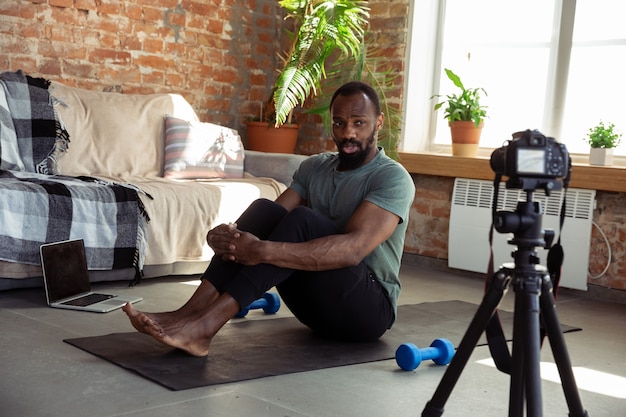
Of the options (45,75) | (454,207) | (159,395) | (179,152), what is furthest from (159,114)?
(159,395)

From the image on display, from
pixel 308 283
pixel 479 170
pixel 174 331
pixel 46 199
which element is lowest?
pixel 174 331

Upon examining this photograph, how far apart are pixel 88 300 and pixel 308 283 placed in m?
1.18

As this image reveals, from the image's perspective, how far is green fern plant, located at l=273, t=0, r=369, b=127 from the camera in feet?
16.3

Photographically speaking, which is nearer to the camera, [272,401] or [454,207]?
[272,401]

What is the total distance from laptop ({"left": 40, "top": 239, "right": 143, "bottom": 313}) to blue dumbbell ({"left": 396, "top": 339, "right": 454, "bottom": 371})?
1.25 m

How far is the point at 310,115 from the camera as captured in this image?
5.74 metres

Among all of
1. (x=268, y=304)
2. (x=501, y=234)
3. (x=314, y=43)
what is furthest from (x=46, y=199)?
(x=501, y=234)

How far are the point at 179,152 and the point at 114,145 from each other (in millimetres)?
344

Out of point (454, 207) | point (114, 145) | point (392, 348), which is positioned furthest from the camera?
point (454, 207)

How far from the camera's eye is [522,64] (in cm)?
486

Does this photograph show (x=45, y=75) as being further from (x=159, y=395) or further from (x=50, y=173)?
(x=159, y=395)

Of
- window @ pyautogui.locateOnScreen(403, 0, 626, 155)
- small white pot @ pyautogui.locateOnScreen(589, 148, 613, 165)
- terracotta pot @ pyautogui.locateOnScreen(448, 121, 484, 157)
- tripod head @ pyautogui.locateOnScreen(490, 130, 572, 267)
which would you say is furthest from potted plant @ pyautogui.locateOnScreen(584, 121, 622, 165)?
tripod head @ pyautogui.locateOnScreen(490, 130, 572, 267)

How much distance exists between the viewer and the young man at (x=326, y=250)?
254 cm

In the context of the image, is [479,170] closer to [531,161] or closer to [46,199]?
[46,199]
